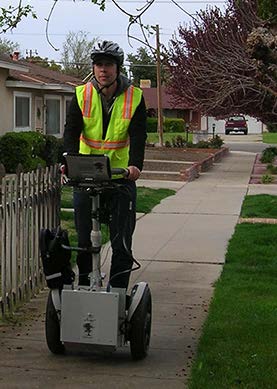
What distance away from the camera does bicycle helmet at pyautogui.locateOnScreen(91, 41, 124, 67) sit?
5.30 m

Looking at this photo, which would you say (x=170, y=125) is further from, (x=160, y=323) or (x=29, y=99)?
(x=160, y=323)

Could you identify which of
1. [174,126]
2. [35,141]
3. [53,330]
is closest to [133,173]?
[53,330]

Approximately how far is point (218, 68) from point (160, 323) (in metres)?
23.7

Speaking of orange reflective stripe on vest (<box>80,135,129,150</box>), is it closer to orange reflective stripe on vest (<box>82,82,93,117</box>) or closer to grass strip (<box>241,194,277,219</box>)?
orange reflective stripe on vest (<box>82,82,93,117</box>)

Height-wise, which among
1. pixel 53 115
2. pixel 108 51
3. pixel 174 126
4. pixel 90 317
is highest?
pixel 108 51

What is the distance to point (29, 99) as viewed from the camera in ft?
86.6

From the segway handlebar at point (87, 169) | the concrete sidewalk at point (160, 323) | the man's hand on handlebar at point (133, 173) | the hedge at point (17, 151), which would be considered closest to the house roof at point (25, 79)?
the hedge at point (17, 151)

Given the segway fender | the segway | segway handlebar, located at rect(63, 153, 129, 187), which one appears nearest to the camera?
segway handlebar, located at rect(63, 153, 129, 187)

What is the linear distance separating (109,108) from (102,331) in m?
1.48

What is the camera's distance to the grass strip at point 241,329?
4.95 m

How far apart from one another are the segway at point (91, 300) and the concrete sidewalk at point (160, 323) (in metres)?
0.16

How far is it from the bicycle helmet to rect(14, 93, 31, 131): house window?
20.1 metres

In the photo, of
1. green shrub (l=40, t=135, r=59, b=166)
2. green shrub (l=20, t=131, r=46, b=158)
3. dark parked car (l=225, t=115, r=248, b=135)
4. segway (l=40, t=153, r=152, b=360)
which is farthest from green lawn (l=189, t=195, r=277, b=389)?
dark parked car (l=225, t=115, r=248, b=135)

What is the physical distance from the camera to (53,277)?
5.32 m
